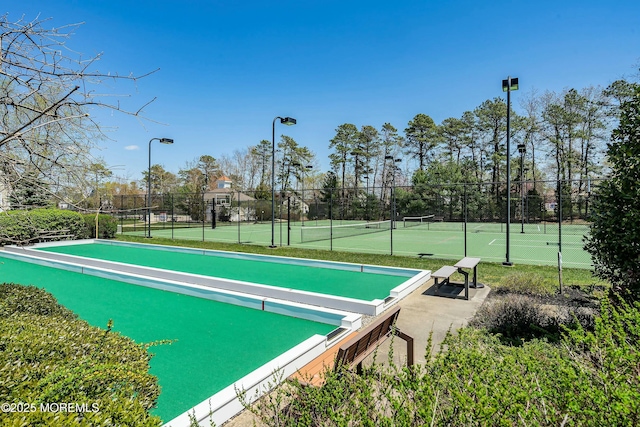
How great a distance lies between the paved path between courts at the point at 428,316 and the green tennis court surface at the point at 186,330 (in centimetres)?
133

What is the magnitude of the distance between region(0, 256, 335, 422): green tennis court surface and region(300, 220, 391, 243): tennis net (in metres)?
10.8

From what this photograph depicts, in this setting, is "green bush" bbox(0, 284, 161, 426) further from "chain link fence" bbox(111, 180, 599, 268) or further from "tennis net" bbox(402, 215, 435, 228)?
"tennis net" bbox(402, 215, 435, 228)

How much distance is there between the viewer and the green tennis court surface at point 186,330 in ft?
12.6

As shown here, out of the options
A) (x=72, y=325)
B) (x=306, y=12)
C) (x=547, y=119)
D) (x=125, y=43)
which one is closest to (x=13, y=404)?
(x=72, y=325)

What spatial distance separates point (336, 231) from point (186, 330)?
17758mm

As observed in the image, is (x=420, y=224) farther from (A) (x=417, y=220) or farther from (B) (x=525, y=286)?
(B) (x=525, y=286)

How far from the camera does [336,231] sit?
22969 mm

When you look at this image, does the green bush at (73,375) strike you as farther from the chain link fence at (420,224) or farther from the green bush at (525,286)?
the chain link fence at (420,224)

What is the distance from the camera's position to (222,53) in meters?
16.2

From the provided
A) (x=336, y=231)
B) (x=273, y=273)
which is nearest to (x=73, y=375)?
(x=273, y=273)

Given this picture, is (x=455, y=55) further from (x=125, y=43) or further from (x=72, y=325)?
(x=72, y=325)

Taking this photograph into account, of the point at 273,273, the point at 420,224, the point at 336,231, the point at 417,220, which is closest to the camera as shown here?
the point at 273,273

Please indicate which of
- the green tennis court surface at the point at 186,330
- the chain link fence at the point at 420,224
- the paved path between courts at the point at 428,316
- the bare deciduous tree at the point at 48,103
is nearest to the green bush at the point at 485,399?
the green tennis court surface at the point at 186,330

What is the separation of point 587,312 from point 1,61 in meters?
7.96
